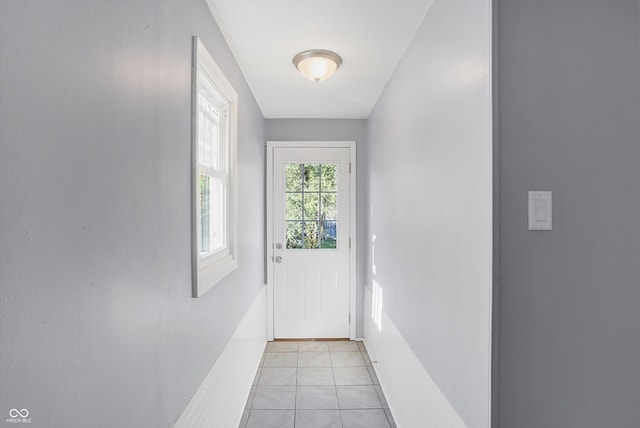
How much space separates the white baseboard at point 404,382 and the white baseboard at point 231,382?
3.39 ft

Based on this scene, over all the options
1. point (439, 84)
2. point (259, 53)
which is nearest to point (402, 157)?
point (439, 84)

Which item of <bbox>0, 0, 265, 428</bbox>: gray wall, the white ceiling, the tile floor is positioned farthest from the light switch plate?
the tile floor

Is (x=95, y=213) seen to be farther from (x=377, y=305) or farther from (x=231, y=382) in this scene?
(x=377, y=305)

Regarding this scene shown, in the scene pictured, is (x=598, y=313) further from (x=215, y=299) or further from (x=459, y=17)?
(x=215, y=299)

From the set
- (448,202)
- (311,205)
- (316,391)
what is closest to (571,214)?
(448,202)

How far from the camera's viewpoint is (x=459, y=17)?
54.0 inches

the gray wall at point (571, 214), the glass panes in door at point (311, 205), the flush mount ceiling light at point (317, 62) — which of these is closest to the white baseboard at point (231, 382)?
the glass panes in door at point (311, 205)

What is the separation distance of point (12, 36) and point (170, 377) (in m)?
1.08

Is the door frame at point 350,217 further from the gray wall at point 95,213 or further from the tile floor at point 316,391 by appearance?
the gray wall at point 95,213

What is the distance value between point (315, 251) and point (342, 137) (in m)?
1.28

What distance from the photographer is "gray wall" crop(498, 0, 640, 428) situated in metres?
1.13

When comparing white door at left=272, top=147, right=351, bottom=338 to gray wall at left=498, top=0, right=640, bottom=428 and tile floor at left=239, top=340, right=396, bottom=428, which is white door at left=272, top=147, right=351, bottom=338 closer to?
tile floor at left=239, top=340, right=396, bottom=428

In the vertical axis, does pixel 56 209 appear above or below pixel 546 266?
above

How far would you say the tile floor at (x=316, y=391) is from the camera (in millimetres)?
2373
